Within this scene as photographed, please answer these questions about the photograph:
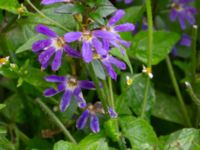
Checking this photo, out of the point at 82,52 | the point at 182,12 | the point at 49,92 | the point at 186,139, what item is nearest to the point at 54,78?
the point at 49,92

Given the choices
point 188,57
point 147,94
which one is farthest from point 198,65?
point 147,94

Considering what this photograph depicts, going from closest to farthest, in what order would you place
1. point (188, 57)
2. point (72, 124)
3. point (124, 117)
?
point (124, 117) < point (72, 124) < point (188, 57)

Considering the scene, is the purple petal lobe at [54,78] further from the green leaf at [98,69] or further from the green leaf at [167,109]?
the green leaf at [167,109]

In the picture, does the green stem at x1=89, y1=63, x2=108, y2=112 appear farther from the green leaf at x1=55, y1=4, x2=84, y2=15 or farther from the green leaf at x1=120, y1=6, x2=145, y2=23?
the green leaf at x1=120, y1=6, x2=145, y2=23

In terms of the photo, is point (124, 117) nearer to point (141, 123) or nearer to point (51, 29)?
point (141, 123)

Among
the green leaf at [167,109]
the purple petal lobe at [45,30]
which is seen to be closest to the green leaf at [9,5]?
the purple petal lobe at [45,30]

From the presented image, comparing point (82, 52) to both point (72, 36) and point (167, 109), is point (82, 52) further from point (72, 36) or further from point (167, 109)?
point (167, 109)

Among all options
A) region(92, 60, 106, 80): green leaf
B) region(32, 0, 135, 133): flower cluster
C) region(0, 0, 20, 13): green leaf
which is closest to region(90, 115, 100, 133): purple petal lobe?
region(32, 0, 135, 133): flower cluster
